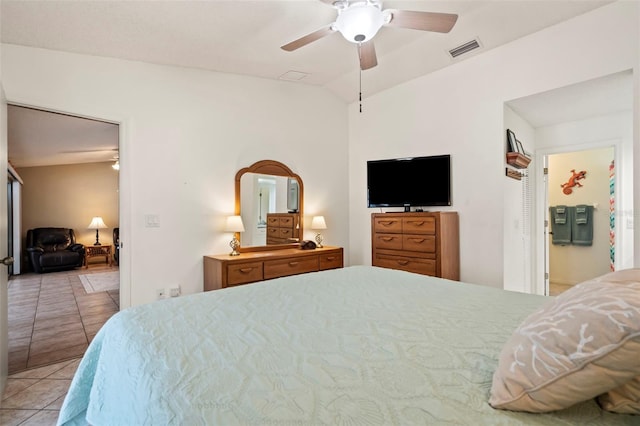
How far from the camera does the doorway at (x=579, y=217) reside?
16.2 ft

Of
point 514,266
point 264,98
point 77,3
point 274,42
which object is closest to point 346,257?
point 514,266

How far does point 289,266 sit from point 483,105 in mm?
2633

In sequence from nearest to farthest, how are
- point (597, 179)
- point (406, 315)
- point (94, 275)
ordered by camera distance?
point (406, 315) < point (597, 179) < point (94, 275)

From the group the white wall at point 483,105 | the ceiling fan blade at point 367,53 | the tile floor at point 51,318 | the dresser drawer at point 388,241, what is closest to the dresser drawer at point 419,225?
the dresser drawer at point 388,241

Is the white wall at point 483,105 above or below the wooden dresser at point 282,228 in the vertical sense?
above

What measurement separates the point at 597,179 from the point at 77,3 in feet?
21.6

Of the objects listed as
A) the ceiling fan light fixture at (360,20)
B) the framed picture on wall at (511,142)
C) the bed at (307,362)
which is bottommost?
the bed at (307,362)

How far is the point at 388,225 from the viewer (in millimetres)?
3686

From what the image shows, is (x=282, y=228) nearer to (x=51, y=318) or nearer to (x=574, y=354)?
(x=51, y=318)

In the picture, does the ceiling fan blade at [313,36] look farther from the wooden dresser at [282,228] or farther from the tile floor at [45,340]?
the tile floor at [45,340]

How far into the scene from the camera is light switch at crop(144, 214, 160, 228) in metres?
3.12

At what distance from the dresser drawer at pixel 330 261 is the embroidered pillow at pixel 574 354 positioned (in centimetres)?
319

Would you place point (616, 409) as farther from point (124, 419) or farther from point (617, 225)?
point (617, 225)

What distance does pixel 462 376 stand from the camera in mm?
825
